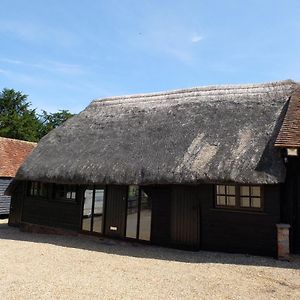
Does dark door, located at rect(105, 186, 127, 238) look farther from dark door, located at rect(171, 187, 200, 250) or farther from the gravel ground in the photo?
dark door, located at rect(171, 187, 200, 250)

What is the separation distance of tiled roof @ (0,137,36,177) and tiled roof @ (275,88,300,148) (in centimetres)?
1501

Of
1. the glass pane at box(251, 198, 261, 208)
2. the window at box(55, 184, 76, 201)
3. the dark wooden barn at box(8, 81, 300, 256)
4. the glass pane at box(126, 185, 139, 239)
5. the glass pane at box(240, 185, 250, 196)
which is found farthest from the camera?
the window at box(55, 184, 76, 201)

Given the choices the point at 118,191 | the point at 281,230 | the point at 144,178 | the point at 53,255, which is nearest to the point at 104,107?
the point at 118,191

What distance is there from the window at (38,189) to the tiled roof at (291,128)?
32.2 ft

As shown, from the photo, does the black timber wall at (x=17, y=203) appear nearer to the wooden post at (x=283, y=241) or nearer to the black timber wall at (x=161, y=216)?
the black timber wall at (x=161, y=216)

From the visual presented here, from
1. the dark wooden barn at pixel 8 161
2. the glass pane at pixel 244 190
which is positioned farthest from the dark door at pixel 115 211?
→ the dark wooden barn at pixel 8 161

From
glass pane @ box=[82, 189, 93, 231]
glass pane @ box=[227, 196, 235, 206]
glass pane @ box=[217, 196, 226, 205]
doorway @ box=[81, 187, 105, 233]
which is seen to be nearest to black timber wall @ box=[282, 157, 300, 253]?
glass pane @ box=[227, 196, 235, 206]

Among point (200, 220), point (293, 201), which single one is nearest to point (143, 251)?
point (200, 220)

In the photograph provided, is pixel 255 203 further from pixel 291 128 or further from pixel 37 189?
pixel 37 189

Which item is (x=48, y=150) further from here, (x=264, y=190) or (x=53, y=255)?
(x=264, y=190)

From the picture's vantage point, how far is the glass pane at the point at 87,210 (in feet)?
43.0

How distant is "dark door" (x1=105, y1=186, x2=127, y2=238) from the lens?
12203mm

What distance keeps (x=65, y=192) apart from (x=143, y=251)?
16.2 ft

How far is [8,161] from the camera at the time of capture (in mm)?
20344
